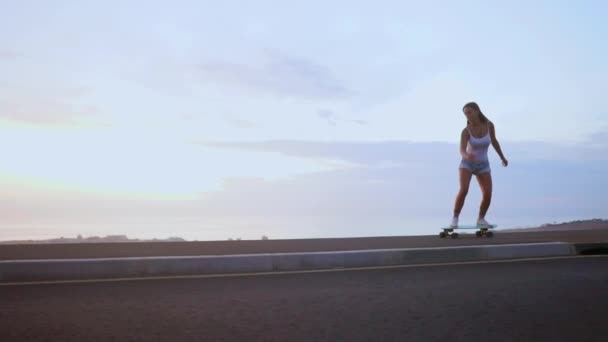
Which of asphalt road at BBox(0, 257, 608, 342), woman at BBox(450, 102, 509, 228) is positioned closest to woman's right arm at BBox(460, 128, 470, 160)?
woman at BBox(450, 102, 509, 228)

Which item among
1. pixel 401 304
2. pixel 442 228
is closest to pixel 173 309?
pixel 401 304

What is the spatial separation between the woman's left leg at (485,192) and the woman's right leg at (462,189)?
0.94ft

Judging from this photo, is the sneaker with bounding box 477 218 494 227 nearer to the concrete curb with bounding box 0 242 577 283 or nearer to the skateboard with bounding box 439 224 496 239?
the skateboard with bounding box 439 224 496 239

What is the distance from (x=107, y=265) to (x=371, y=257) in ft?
10.9

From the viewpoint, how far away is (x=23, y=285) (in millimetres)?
6668

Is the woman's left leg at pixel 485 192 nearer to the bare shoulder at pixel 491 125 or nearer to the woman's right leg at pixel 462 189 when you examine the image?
the woman's right leg at pixel 462 189

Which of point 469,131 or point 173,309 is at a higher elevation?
point 469,131

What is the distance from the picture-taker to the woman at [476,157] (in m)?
13.8

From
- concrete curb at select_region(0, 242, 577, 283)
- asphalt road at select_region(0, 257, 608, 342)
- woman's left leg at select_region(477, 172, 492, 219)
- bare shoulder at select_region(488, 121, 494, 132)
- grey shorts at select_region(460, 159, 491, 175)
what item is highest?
bare shoulder at select_region(488, 121, 494, 132)

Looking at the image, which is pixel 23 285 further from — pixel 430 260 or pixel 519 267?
pixel 519 267

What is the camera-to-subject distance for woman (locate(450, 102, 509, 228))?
13766 mm

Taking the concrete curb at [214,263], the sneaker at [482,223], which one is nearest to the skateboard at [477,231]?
the sneaker at [482,223]

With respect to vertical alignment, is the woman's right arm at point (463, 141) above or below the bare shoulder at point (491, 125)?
below

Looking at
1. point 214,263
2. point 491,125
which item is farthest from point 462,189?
point 214,263
